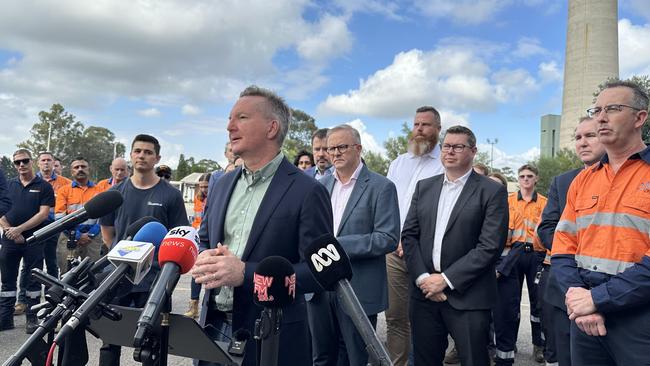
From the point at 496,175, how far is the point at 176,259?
21.7ft

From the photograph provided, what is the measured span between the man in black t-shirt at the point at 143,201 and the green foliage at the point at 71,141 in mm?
56314

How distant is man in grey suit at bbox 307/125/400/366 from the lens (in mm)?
3822

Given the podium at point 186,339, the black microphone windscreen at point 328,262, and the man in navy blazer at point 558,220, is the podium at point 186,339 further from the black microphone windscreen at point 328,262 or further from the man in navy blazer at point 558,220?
the man in navy blazer at point 558,220

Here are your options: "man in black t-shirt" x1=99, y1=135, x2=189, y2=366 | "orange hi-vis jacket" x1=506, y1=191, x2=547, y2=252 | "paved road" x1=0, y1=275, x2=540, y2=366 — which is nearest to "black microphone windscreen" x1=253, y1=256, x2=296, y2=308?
"man in black t-shirt" x1=99, y1=135, x2=189, y2=366

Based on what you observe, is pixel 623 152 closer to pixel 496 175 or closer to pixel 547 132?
pixel 496 175

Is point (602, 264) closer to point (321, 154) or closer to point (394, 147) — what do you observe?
point (321, 154)

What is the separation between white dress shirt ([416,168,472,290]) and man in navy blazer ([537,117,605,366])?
0.71 m

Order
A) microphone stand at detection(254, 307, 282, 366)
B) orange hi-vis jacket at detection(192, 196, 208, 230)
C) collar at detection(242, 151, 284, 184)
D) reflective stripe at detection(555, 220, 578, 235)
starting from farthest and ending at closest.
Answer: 1. orange hi-vis jacket at detection(192, 196, 208, 230)
2. reflective stripe at detection(555, 220, 578, 235)
3. collar at detection(242, 151, 284, 184)
4. microphone stand at detection(254, 307, 282, 366)

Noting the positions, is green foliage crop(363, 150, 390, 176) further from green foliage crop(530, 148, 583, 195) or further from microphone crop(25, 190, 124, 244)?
microphone crop(25, 190, 124, 244)

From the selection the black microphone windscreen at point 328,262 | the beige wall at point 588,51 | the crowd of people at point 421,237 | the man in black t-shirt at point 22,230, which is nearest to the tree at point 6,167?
the man in black t-shirt at point 22,230

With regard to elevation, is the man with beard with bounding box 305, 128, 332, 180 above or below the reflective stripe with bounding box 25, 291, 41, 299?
above

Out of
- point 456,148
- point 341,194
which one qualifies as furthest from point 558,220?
point 341,194

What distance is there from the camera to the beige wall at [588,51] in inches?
2291

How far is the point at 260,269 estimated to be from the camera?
1643mm
